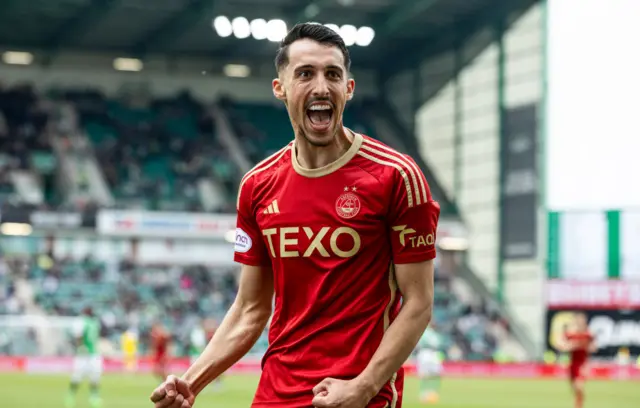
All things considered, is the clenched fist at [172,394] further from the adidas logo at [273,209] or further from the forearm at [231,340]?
the adidas logo at [273,209]

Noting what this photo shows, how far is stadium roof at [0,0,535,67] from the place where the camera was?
4931 centimetres

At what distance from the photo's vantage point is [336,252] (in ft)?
15.2

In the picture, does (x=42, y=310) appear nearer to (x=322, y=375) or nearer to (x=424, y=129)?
(x=424, y=129)

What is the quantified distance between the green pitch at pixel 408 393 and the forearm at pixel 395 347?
65.7 feet

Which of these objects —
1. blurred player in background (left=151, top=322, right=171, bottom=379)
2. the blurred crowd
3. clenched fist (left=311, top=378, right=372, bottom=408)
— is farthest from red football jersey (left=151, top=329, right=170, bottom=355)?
clenched fist (left=311, top=378, right=372, bottom=408)

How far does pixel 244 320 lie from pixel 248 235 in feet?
1.20

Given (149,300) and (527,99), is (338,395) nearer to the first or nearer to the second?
(149,300)

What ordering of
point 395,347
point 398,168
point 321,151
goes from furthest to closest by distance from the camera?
point 321,151 → point 398,168 → point 395,347

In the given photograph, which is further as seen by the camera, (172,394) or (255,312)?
(255,312)

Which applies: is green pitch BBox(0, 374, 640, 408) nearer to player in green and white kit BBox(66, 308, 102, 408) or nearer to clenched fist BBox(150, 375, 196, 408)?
player in green and white kit BBox(66, 308, 102, 408)

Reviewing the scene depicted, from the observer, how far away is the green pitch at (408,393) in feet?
85.6

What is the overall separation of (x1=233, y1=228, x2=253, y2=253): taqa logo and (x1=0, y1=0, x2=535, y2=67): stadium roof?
43655 mm

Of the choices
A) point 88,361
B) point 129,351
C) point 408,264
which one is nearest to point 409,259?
point 408,264

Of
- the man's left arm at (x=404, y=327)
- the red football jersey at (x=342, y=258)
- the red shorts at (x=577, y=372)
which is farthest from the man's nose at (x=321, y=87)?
the red shorts at (x=577, y=372)
